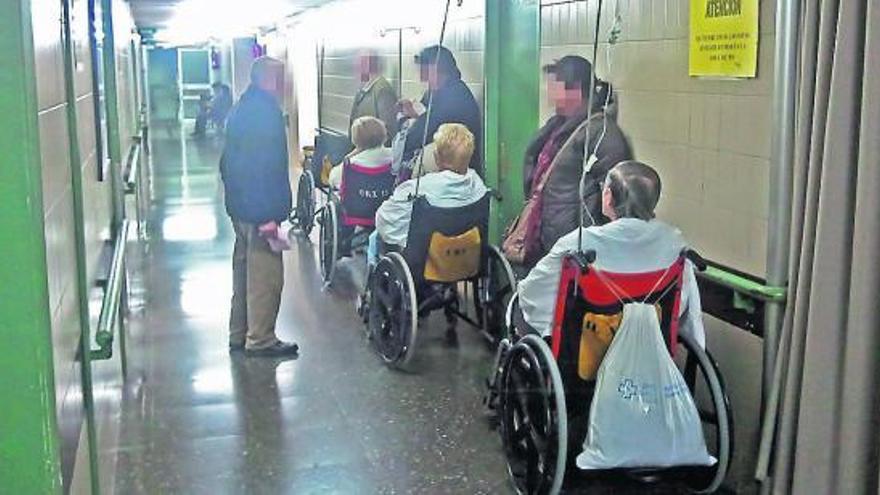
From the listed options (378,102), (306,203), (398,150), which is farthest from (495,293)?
(306,203)

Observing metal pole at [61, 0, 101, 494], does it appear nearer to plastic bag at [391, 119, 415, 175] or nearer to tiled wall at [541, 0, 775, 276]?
tiled wall at [541, 0, 775, 276]

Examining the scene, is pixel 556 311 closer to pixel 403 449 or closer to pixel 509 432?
pixel 509 432

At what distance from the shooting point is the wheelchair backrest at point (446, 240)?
431cm

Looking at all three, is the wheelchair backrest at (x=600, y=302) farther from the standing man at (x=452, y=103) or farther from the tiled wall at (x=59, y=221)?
the standing man at (x=452, y=103)

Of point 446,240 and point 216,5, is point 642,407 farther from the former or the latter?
point 216,5

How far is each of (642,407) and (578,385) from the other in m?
0.23

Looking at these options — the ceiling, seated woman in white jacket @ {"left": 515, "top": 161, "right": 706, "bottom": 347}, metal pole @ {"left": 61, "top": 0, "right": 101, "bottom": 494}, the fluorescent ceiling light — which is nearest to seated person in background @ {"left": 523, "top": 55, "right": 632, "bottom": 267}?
seated woman in white jacket @ {"left": 515, "top": 161, "right": 706, "bottom": 347}

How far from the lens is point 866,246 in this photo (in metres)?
2.27

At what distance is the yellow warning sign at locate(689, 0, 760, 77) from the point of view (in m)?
2.88

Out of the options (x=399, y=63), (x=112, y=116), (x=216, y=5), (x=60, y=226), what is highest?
(x=216, y=5)

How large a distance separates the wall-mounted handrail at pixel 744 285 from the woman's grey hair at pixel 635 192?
26 centimetres

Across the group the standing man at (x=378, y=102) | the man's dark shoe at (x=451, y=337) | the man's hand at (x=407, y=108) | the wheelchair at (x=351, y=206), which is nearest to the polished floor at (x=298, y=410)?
the man's dark shoe at (x=451, y=337)

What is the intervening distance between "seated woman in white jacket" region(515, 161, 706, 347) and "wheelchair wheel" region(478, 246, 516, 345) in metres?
1.32

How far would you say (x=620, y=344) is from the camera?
2.89 metres
